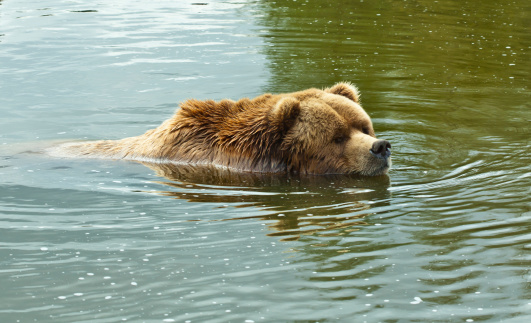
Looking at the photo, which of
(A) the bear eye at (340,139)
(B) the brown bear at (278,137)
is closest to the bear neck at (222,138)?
(B) the brown bear at (278,137)

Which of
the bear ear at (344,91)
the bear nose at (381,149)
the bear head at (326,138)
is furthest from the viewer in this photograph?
the bear ear at (344,91)

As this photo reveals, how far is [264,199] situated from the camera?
744 centimetres

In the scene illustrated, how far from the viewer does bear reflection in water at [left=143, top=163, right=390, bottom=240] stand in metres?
6.60

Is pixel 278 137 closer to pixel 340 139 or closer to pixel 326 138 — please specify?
pixel 326 138

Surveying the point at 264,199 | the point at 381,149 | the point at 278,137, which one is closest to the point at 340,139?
the point at 381,149

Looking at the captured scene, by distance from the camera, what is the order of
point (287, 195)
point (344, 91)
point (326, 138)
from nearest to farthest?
point (287, 195) → point (326, 138) → point (344, 91)

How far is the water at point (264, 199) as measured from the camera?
502 cm

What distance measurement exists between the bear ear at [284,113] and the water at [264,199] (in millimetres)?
564

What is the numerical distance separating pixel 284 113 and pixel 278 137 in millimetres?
310

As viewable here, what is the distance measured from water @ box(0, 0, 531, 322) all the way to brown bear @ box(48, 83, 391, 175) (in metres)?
0.20

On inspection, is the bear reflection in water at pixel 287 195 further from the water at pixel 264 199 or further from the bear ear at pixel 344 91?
the bear ear at pixel 344 91

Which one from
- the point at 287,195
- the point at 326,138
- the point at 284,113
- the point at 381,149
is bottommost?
the point at 287,195

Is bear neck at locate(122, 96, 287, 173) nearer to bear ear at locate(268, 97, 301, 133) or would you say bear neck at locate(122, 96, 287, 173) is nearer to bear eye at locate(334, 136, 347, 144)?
bear ear at locate(268, 97, 301, 133)

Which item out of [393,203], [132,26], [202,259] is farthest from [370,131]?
[132,26]
